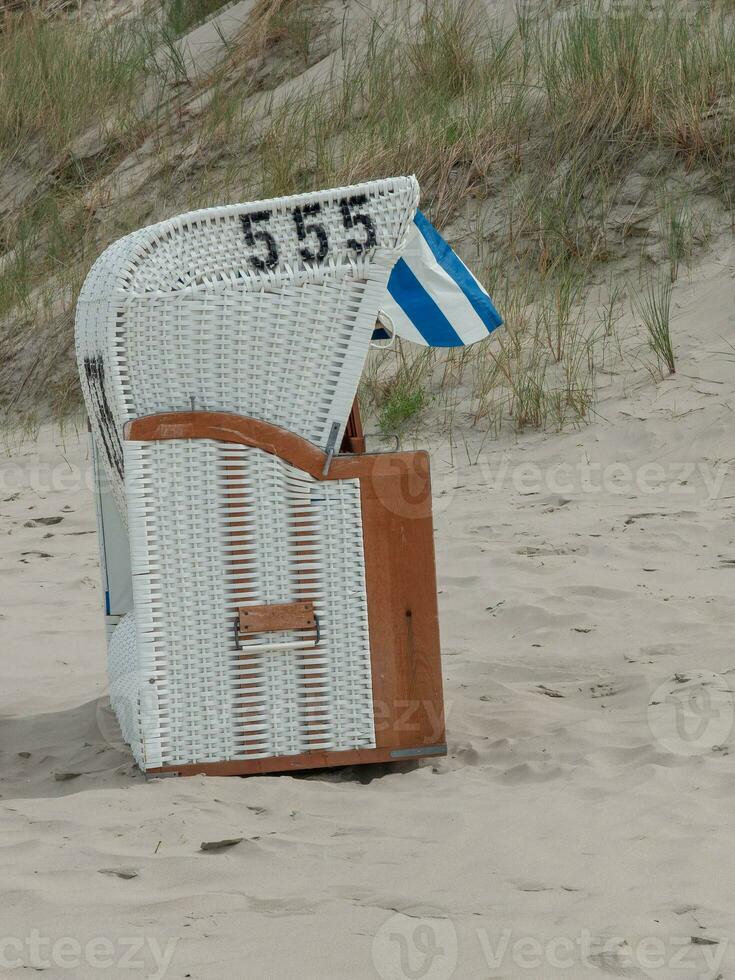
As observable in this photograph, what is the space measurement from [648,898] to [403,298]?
1.52 m

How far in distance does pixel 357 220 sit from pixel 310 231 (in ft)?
0.35

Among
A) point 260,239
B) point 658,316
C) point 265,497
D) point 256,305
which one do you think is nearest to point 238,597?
point 265,497

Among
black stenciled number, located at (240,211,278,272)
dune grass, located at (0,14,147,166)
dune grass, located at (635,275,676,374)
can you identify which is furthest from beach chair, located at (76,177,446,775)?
dune grass, located at (0,14,147,166)

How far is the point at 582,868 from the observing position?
7.15ft

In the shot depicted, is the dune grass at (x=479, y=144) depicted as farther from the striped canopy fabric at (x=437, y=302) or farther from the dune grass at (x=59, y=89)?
the striped canopy fabric at (x=437, y=302)

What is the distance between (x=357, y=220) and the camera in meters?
2.66

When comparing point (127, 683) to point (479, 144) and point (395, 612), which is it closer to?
point (395, 612)

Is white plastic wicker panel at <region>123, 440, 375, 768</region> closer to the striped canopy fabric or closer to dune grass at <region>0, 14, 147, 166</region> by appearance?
the striped canopy fabric

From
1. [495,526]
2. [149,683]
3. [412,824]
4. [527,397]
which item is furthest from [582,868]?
[527,397]

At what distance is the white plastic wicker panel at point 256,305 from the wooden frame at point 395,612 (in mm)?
155

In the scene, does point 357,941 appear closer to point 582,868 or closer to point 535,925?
point 535,925

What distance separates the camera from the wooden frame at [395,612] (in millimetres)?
2773

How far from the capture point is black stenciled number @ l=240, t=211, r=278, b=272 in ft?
8.66

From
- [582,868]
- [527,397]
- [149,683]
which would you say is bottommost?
[582,868]
